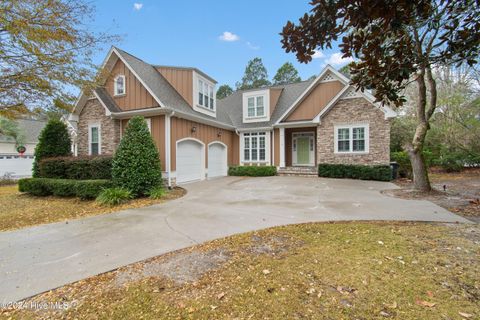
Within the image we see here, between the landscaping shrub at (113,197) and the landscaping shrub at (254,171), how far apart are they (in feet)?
28.1

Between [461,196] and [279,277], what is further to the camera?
[461,196]

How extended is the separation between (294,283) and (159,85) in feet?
39.6

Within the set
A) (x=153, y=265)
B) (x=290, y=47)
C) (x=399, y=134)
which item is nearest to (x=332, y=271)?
(x=153, y=265)

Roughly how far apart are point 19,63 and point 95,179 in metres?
4.58

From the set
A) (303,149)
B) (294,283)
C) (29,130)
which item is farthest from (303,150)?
Answer: (29,130)

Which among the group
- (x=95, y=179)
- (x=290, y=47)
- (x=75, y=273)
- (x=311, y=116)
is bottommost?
(x=75, y=273)

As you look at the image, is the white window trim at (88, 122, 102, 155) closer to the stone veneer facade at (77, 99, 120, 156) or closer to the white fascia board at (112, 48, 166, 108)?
the stone veneer facade at (77, 99, 120, 156)

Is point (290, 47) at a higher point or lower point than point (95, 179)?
higher

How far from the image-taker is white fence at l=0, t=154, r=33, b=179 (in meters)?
16.9

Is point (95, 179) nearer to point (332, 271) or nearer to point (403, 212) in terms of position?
point (332, 271)

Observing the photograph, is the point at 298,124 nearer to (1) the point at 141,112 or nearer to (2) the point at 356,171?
(2) the point at 356,171

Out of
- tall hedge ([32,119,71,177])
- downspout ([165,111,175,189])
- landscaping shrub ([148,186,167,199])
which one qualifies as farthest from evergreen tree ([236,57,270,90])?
landscaping shrub ([148,186,167,199])

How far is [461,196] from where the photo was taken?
8570 mm

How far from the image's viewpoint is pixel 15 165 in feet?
57.7
